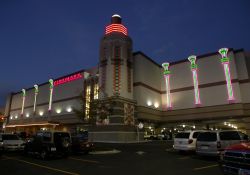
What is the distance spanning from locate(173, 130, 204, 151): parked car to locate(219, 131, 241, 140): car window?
2790 mm

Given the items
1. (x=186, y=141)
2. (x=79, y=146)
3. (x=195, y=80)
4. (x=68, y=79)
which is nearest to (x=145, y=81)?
(x=195, y=80)

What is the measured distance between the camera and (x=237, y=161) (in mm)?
6859

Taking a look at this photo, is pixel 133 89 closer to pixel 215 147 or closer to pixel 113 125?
pixel 113 125

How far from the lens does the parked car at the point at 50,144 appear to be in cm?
1488

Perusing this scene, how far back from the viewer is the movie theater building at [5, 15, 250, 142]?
4347cm

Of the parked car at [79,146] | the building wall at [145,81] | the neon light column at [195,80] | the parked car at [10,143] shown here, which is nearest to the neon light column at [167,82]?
the building wall at [145,81]

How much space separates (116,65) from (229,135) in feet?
108

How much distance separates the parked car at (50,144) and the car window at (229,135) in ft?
36.7

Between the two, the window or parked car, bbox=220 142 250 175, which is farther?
the window

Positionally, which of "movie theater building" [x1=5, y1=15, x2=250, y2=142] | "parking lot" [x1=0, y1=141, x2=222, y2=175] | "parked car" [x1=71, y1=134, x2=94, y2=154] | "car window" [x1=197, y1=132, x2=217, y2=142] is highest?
"movie theater building" [x1=5, y1=15, x2=250, y2=142]

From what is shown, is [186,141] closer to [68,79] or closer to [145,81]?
[145,81]

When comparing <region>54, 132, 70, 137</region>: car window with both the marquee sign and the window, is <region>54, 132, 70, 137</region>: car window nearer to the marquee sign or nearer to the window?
the window

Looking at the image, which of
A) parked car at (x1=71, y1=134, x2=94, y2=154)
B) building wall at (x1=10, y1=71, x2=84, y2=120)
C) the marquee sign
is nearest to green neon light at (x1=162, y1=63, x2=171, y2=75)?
building wall at (x1=10, y1=71, x2=84, y2=120)

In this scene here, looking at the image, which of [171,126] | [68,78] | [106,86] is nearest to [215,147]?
[106,86]
